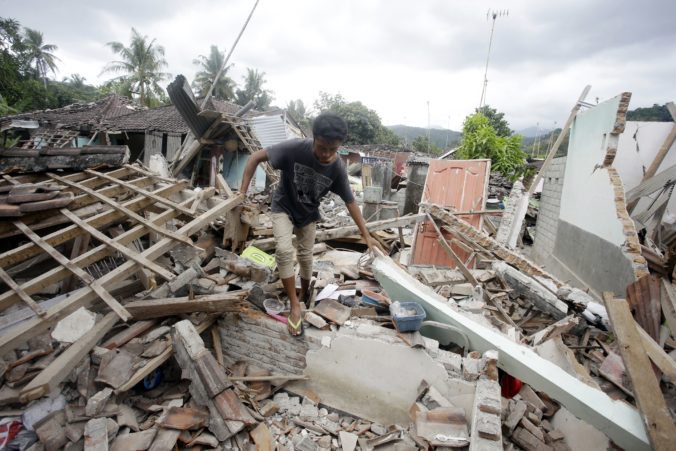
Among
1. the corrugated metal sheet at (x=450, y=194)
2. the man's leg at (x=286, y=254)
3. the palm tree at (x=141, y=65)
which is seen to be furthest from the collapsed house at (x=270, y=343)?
the palm tree at (x=141, y=65)

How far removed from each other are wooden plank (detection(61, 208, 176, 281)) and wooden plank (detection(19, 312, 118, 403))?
45 centimetres

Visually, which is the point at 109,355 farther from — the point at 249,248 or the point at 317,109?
the point at 317,109

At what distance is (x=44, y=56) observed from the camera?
28.7 m

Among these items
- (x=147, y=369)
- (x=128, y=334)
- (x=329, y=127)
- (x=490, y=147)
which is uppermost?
(x=490, y=147)

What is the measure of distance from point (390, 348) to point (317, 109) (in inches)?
1427

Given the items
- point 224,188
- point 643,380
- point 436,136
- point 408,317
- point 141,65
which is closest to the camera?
point 643,380

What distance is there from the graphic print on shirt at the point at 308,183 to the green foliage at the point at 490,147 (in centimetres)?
853

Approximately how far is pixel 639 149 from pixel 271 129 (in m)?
10.1

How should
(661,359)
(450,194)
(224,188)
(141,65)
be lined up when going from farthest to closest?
(141,65), (450,194), (224,188), (661,359)

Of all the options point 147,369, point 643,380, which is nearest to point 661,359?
point 643,380

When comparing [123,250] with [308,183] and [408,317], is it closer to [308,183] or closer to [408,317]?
[308,183]

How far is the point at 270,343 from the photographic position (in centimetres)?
301

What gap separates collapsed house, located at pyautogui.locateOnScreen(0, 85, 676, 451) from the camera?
220 centimetres

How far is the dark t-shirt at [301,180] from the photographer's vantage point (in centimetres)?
261
